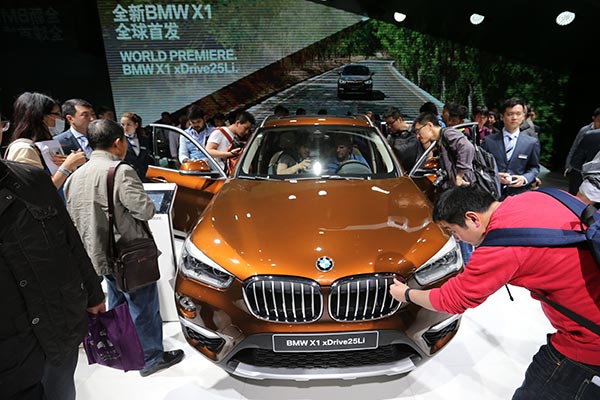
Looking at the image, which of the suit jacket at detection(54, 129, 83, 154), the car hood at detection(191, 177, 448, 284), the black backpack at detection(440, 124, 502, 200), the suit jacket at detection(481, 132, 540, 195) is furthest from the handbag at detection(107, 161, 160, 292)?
the suit jacket at detection(481, 132, 540, 195)

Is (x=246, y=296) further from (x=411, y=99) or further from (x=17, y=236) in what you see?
(x=411, y=99)

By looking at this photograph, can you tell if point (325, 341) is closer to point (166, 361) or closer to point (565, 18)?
point (166, 361)

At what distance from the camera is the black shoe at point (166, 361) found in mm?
2236

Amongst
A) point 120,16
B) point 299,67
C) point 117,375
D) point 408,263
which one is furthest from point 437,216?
point 120,16

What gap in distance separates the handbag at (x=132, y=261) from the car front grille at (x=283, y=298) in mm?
674

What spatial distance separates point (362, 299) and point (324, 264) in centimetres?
24

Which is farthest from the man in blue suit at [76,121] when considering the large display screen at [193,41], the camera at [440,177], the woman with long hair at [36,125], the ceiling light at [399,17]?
the ceiling light at [399,17]

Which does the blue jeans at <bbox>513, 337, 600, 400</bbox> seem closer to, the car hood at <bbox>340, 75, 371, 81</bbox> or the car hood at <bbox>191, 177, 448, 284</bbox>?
the car hood at <bbox>191, 177, 448, 284</bbox>

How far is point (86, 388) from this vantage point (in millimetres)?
2150

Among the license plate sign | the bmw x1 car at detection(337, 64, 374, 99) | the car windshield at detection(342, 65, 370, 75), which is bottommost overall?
the license plate sign

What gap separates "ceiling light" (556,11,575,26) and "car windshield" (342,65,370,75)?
3691 mm

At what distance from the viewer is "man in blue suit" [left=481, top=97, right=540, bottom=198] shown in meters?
3.00

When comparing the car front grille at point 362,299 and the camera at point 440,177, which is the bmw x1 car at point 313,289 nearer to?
the car front grille at point 362,299

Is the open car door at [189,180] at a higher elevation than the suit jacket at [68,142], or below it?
below
